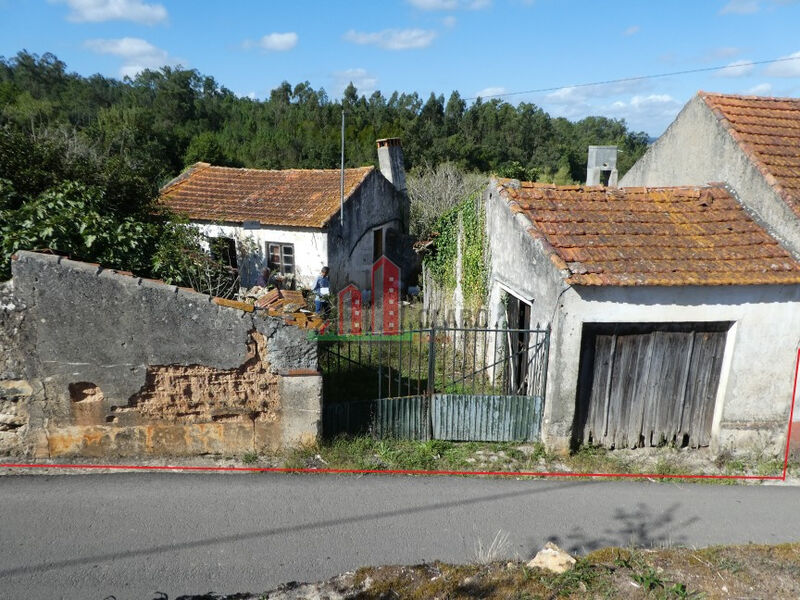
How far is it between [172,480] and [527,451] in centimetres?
486

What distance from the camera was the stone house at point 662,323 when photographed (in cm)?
721

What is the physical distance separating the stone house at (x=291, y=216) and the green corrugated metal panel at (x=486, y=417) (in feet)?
28.4

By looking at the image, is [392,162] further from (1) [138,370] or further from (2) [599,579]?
(2) [599,579]

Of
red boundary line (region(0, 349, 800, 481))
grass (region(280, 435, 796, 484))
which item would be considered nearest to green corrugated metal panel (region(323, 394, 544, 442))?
grass (region(280, 435, 796, 484))

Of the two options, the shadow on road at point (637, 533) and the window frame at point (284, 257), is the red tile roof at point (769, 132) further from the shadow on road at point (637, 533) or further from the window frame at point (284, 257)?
the window frame at point (284, 257)

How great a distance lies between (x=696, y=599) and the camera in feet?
14.6

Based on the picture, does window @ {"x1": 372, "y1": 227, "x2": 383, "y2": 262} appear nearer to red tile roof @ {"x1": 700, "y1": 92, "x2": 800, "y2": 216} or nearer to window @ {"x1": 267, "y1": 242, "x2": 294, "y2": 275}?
window @ {"x1": 267, "y1": 242, "x2": 294, "y2": 275}

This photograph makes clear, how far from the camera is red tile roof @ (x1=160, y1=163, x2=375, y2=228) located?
16109 mm

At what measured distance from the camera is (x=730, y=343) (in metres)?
7.50

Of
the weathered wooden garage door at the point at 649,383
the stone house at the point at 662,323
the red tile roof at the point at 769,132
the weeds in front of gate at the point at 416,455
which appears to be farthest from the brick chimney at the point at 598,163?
the weeds in front of gate at the point at 416,455

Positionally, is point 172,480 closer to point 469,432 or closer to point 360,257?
point 469,432

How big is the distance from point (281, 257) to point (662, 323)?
1144 cm

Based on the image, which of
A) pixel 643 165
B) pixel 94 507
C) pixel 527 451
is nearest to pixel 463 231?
pixel 643 165

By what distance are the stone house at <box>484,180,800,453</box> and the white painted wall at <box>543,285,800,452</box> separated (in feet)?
0.05
